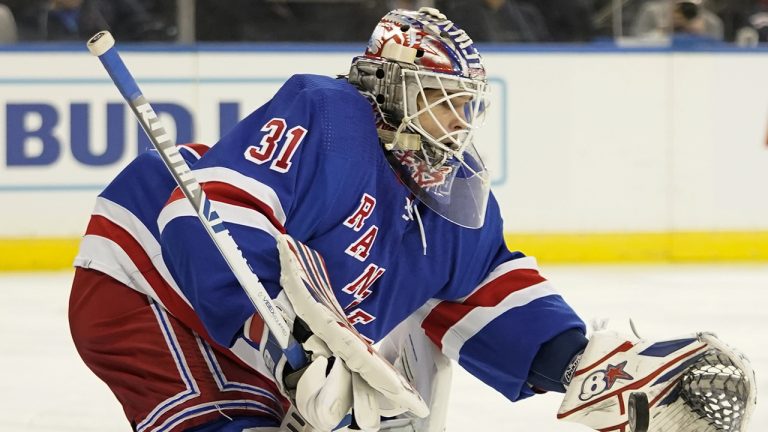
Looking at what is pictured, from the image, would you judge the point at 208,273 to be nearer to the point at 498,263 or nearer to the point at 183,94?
the point at 498,263

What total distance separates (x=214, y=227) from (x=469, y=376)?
1.67 metres

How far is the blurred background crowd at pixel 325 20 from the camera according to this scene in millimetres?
5406

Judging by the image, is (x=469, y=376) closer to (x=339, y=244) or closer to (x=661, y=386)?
(x=661, y=386)

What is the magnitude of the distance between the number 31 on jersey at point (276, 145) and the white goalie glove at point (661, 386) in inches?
24.7

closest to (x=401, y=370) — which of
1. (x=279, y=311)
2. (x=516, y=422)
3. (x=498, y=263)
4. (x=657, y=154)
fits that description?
(x=498, y=263)

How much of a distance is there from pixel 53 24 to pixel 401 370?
3.35m

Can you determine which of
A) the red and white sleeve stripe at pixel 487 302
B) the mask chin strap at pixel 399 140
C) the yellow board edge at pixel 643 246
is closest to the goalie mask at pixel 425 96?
the mask chin strap at pixel 399 140

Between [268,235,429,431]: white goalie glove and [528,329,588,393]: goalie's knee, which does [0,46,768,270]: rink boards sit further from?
[268,235,429,431]: white goalie glove

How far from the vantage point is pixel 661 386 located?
6.95 ft

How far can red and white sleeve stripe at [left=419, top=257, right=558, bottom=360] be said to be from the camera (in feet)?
7.70

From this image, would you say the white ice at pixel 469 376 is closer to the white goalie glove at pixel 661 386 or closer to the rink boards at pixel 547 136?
the rink boards at pixel 547 136

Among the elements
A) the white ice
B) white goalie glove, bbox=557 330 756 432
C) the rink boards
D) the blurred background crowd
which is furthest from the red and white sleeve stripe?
the blurred background crowd

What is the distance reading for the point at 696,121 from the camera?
224 inches

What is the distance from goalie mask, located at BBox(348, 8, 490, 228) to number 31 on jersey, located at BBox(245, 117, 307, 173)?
0.72ft
